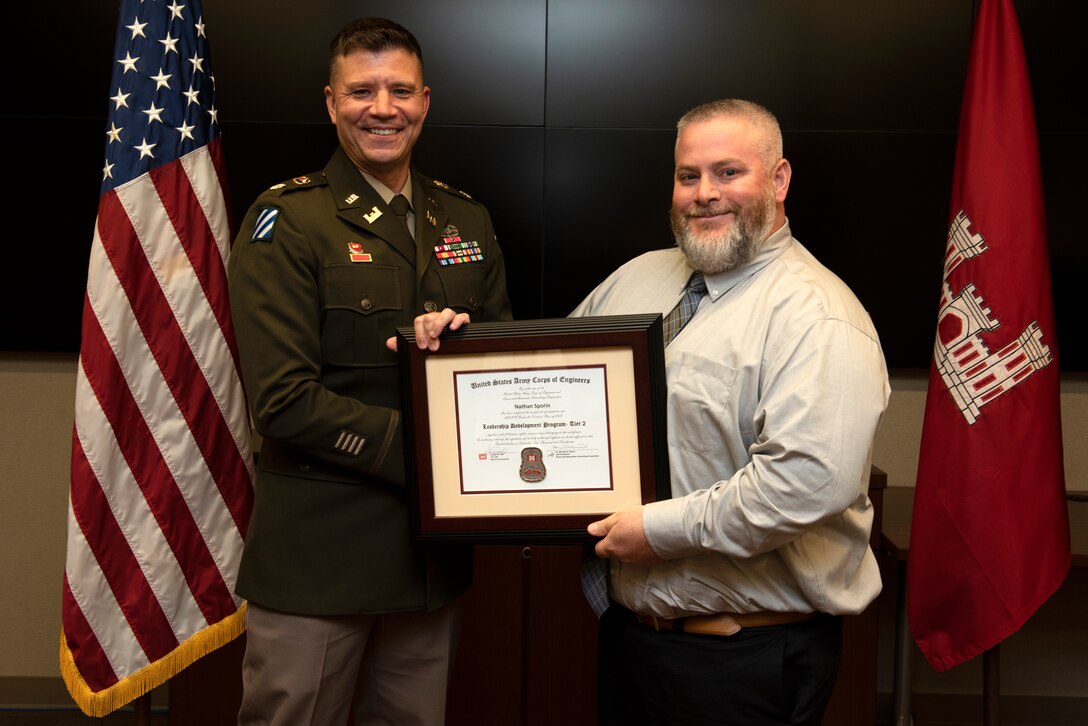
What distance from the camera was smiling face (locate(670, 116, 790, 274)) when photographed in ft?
5.50

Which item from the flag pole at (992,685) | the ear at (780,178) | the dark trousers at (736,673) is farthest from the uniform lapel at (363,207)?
the flag pole at (992,685)

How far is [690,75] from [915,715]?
7.08ft

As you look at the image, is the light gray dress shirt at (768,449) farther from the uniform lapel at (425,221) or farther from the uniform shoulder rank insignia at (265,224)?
the uniform shoulder rank insignia at (265,224)

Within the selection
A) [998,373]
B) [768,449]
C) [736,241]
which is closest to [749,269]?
[736,241]

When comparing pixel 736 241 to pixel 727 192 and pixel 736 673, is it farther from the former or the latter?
pixel 736 673

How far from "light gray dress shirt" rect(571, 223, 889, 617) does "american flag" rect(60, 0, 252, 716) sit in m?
1.08

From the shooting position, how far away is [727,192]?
169cm

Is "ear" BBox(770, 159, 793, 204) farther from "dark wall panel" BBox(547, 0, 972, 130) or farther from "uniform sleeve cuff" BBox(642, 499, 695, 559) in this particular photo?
"dark wall panel" BBox(547, 0, 972, 130)

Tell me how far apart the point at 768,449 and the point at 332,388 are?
2.68ft

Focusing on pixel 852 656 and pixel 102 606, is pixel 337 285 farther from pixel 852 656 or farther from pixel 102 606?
pixel 852 656

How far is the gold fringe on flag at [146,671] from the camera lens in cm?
224

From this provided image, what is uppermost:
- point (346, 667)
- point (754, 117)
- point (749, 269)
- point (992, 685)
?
point (754, 117)

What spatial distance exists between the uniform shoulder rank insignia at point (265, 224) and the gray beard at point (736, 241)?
0.76m

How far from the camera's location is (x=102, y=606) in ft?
7.41
